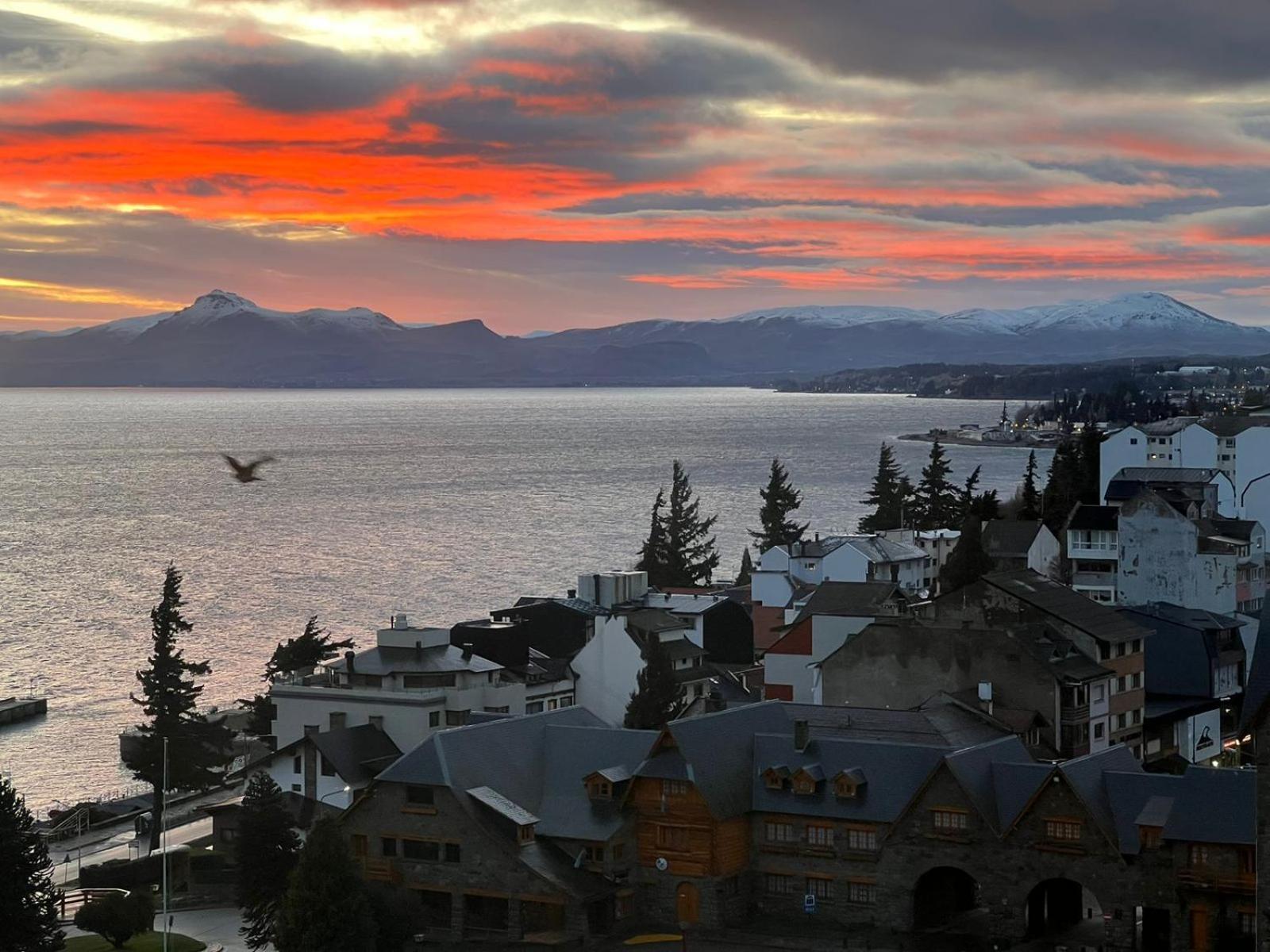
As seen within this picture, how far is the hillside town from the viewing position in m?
40.1

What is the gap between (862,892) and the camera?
42344 millimetres

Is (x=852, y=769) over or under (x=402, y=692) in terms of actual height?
over

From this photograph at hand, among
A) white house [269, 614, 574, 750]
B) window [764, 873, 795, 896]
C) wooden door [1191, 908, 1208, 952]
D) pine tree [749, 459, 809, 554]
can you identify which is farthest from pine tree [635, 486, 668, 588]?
wooden door [1191, 908, 1208, 952]

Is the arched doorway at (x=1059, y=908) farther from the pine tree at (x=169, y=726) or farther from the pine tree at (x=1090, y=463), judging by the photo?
the pine tree at (x=1090, y=463)

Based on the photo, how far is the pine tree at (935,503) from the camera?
113m

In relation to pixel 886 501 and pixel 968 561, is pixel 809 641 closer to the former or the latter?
pixel 968 561

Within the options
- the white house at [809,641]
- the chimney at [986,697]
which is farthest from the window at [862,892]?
the white house at [809,641]

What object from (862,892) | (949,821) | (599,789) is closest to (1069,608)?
(949,821)

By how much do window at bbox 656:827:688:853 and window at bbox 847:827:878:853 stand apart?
3.90 meters

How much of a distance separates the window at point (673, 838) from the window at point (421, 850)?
5.33 meters

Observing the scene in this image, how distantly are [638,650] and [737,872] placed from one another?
22414 millimetres

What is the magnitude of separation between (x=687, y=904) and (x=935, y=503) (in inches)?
2996

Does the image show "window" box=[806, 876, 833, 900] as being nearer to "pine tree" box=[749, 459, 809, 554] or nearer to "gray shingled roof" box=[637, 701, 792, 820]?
"gray shingled roof" box=[637, 701, 792, 820]

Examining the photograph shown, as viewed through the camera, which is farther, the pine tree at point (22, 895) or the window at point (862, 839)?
the window at point (862, 839)
